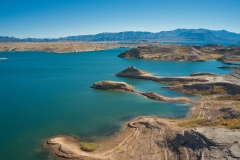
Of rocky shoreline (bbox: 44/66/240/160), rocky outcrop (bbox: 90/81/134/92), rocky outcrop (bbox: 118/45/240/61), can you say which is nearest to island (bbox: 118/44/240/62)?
rocky outcrop (bbox: 118/45/240/61)

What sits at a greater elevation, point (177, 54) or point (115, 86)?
point (177, 54)

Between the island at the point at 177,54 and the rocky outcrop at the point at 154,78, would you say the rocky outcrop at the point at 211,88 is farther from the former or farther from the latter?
the island at the point at 177,54

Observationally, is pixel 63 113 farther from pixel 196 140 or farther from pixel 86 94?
pixel 196 140

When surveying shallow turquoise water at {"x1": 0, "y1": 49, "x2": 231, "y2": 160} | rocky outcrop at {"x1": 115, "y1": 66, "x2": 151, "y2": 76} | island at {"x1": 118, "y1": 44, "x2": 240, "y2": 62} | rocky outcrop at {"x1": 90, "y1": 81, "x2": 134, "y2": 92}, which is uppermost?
island at {"x1": 118, "y1": 44, "x2": 240, "y2": 62}

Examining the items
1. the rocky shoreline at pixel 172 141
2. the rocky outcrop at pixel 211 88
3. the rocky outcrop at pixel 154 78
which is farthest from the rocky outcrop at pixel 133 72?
the rocky shoreline at pixel 172 141

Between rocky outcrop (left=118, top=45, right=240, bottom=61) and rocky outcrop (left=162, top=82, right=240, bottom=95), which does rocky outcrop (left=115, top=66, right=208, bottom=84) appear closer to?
rocky outcrop (left=162, top=82, right=240, bottom=95)

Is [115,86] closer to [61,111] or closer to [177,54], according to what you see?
[61,111]

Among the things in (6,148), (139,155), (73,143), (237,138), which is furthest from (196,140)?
(6,148)

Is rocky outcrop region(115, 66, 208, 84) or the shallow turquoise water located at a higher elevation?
rocky outcrop region(115, 66, 208, 84)

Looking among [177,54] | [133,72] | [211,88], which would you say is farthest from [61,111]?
[177,54]

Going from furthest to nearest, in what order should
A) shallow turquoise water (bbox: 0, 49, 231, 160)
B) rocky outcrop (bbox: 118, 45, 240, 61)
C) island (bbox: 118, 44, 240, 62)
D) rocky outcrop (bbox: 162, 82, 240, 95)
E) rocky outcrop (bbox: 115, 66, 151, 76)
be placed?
rocky outcrop (bbox: 118, 45, 240, 61) → island (bbox: 118, 44, 240, 62) → rocky outcrop (bbox: 115, 66, 151, 76) → rocky outcrop (bbox: 162, 82, 240, 95) → shallow turquoise water (bbox: 0, 49, 231, 160)

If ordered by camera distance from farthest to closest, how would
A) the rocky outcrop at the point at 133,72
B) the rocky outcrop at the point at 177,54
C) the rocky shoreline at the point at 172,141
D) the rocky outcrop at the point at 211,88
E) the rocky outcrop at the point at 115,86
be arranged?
the rocky outcrop at the point at 177,54 → the rocky outcrop at the point at 133,72 → the rocky outcrop at the point at 115,86 → the rocky outcrop at the point at 211,88 → the rocky shoreline at the point at 172,141
